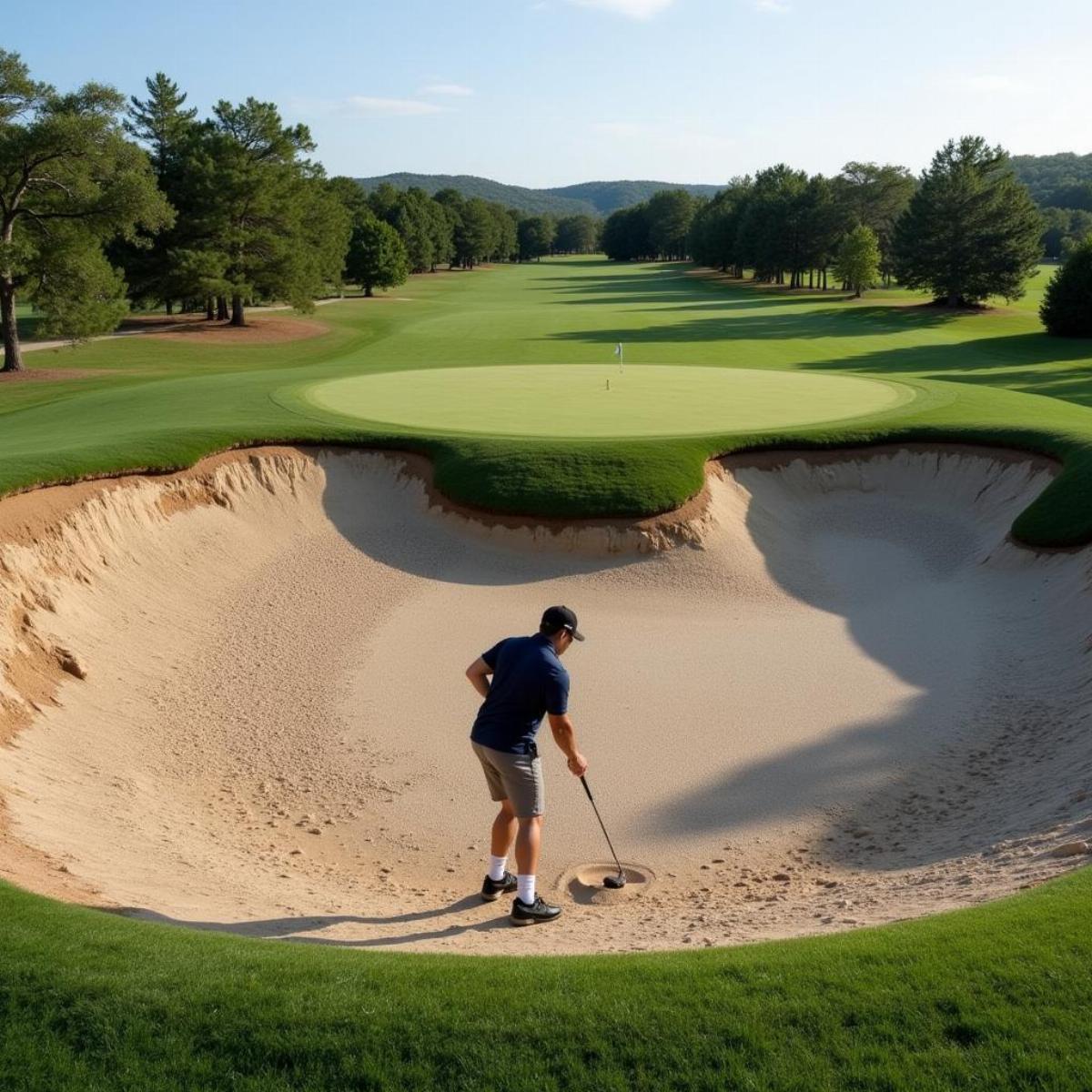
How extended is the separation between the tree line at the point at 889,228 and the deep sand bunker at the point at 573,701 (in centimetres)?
5820

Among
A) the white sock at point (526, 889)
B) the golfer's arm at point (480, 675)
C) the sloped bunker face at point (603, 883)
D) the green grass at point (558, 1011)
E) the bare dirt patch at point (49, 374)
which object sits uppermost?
the bare dirt patch at point (49, 374)

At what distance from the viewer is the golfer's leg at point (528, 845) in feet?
30.5

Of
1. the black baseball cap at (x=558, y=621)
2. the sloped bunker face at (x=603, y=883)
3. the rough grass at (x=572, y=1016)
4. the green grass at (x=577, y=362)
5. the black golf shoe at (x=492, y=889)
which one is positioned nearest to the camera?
the rough grass at (x=572, y=1016)

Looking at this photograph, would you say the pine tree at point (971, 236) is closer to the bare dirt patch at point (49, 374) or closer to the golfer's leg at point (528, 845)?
the bare dirt patch at point (49, 374)

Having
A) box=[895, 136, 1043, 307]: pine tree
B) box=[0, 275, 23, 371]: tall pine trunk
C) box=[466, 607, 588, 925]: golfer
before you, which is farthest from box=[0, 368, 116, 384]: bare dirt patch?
box=[895, 136, 1043, 307]: pine tree

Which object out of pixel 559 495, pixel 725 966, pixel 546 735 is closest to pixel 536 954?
pixel 725 966

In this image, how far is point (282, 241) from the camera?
6359cm

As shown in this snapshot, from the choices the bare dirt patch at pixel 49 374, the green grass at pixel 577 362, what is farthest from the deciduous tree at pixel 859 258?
the bare dirt patch at pixel 49 374

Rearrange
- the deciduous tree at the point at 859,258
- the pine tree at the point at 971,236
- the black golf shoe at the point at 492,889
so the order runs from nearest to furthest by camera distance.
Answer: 1. the black golf shoe at the point at 492,889
2. the pine tree at the point at 971,236
3. the deciduous tree at the point at 859,258

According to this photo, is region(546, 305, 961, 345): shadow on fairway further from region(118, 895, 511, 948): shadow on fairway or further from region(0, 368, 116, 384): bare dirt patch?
region(118, 895, 511, 948): shadow on fairway

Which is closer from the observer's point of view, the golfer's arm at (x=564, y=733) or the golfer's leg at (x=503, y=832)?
the golfer's arm at (x=564, y=733)

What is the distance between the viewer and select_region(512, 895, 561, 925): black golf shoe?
9.41m

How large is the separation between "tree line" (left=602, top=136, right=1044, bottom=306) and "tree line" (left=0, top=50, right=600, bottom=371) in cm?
4058

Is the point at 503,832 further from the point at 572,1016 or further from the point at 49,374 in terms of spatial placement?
the point at 49,374
